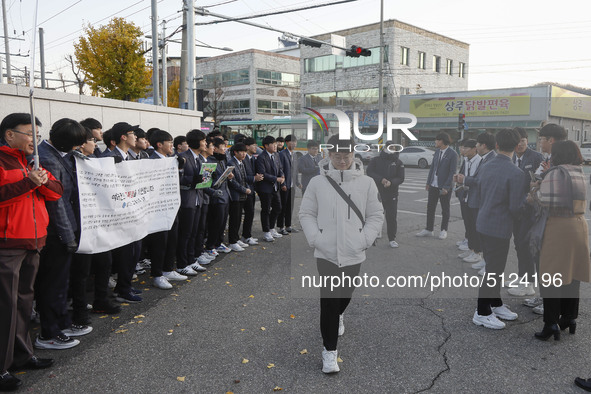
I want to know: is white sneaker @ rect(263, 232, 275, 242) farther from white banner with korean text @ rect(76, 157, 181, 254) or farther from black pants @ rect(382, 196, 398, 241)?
white banner with korean text @ rect(76, 157, 181, 254)

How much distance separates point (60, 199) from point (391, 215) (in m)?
5.79

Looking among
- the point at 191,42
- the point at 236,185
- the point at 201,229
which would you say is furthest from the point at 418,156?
the point at 201,229

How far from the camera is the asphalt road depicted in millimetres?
3443

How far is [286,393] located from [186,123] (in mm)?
11360

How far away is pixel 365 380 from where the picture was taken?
3484 mm

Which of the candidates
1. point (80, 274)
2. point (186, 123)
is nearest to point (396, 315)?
point (80, 274)

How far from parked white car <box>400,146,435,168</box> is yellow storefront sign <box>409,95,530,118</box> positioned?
6.52 m

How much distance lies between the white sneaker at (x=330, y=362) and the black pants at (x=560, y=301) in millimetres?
2134

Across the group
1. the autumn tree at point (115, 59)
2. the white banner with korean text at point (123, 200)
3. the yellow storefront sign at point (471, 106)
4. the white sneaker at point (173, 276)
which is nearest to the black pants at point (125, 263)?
the white banner with korean text at point (123, 200)

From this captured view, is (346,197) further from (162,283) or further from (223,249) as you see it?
(223,249)

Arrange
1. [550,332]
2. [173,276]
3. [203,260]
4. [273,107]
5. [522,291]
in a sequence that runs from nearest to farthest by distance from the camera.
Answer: [550,332] → [522,291] → [173,276] → [203,260] → [273,107]

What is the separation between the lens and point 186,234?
627cm

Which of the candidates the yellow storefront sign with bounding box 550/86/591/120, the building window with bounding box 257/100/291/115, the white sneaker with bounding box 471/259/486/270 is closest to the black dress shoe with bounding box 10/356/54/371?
the white sneaker with bounding box 471/259/486/270

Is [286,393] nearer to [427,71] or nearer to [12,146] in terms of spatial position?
[12,146]
